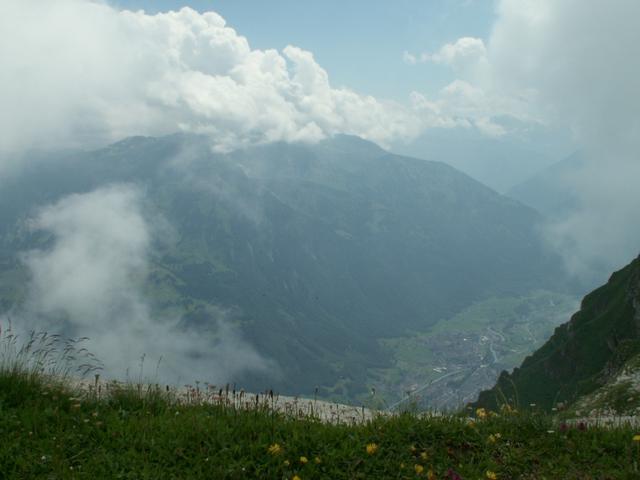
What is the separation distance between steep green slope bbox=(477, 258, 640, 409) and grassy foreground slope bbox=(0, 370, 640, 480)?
2917 inches

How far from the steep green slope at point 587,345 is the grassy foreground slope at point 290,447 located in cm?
7409

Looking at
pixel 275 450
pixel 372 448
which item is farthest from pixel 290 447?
pixel 372 448

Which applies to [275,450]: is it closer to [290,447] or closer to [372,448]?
[290,447]

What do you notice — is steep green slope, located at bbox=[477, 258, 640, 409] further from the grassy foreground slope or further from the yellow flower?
the yellow flower

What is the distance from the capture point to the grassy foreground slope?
6.24m

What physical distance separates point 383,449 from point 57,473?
459cm

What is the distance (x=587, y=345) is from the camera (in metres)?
92.6

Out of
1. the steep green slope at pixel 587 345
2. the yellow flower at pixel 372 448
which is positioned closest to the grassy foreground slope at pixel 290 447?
the yellow flower at pixel 372 448

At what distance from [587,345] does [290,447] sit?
343 feet

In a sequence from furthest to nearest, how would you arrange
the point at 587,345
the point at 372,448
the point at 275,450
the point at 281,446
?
the point at 587,345 < the point at 281,446 < the point at 372,448 < the point at 275,450

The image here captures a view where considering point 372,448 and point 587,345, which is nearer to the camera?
point 372,448

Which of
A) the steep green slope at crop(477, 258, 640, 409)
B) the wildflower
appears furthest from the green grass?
the steep green slope at crop(477, 258, 640, 409)

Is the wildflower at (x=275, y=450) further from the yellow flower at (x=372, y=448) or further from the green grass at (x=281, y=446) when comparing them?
the yellow flower at (x=372, y=448)

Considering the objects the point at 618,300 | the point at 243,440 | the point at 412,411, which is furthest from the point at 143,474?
the point at 618,300
